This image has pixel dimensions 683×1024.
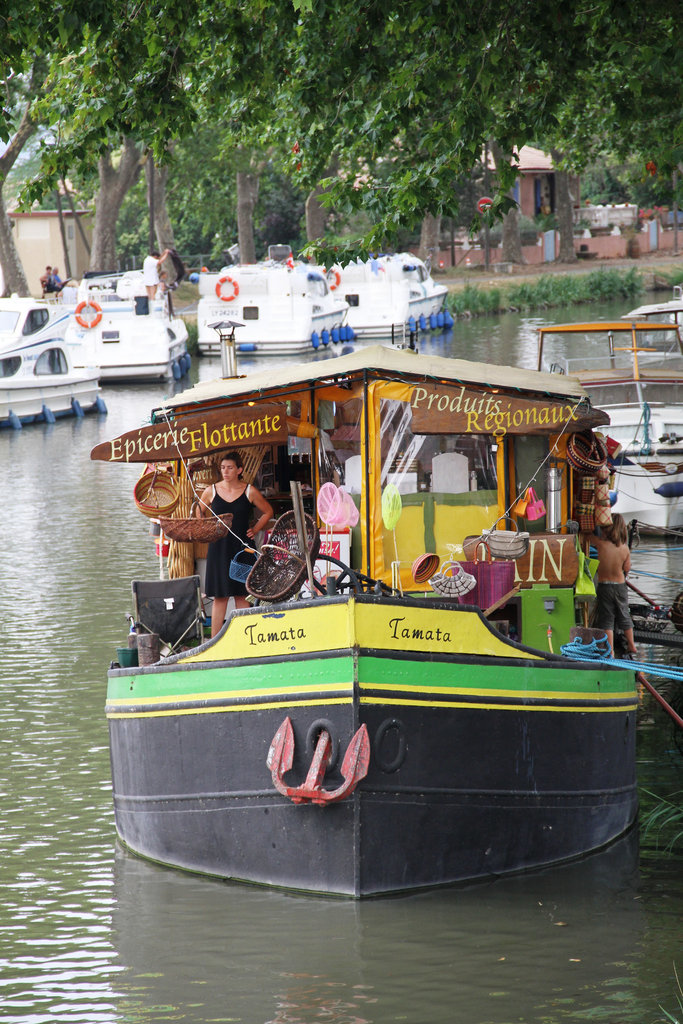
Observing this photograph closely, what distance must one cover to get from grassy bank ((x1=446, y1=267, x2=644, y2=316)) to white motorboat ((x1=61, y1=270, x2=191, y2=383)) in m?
16.4

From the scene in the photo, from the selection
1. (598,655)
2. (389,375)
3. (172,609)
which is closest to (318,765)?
(598,655)

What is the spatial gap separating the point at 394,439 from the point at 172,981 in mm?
4246

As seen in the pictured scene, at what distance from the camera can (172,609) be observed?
11.3 meters

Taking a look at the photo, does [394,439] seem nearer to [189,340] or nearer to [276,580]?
[276,580]

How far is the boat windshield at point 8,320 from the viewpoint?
35.4m

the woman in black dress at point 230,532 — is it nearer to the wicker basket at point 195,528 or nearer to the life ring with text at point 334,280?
the wicker basket at point 195,528

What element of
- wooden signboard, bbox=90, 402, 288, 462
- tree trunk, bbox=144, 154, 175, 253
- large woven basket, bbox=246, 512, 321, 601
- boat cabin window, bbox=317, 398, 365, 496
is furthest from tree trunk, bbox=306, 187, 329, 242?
large woven basket, bbox=246, 512, 321, 601

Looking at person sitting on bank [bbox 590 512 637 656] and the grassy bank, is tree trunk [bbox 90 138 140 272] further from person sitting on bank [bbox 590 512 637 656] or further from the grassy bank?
person sitting on bank [bbox 590 512 637 656]

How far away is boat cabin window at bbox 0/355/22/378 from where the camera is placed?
34.8 metres

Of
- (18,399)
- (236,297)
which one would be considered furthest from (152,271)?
(18,399)

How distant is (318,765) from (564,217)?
2379 inches

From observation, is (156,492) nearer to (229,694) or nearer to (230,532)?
(230,532)

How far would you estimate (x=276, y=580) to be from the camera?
973 cm

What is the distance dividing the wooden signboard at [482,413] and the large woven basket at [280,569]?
115 cm
